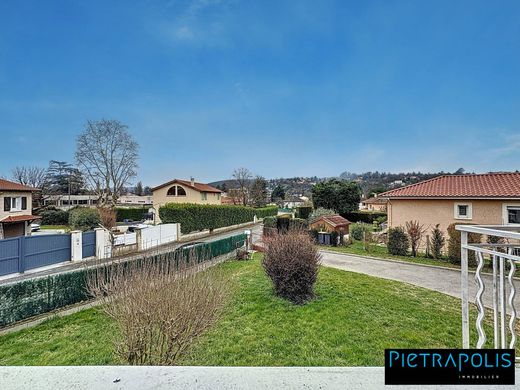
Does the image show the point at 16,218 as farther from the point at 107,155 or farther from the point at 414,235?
the point at 414,235

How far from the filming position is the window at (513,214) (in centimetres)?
1277

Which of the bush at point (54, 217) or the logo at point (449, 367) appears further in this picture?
the bush at point (54, 217)

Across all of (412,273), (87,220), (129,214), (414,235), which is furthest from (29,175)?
(412,273)

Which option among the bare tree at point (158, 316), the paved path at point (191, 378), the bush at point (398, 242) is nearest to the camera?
the paved path at point (191, 378)

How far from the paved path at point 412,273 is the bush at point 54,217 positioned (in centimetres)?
3906

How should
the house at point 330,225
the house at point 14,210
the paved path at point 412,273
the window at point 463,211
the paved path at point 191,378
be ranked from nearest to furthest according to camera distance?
1. the paved path at point 191,378
2. the paved path at point 412,273
3. the window at point 463,211
4. the house at point 330,225
5. the house at point 14,210

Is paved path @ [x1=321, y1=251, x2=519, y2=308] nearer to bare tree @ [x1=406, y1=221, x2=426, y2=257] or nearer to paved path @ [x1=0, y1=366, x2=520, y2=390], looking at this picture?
bare tree @ [x1=406, y1=221, x2=426, y2=257]

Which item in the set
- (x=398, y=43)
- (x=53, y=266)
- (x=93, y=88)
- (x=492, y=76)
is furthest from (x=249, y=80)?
(x=53, y=266)

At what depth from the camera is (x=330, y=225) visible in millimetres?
18500

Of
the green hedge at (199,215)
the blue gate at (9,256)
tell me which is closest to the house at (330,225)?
the green hedge at (199,215)

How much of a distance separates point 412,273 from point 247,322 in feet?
26.7

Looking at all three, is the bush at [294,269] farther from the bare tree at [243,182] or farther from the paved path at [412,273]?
the bare tree at [243,182]

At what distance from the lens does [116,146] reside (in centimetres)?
3069

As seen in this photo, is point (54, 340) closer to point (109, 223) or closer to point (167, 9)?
point (167, 9)
